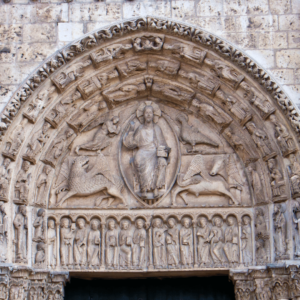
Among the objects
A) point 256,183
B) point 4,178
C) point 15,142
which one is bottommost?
point 256,183

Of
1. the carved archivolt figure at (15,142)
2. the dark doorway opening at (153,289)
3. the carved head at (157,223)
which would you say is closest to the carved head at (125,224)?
the carved head at (157,223)

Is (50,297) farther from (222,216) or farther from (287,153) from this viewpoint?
(287,153)

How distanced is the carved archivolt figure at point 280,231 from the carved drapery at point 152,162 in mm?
19

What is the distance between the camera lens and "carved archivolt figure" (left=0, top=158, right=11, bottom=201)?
27.3ft

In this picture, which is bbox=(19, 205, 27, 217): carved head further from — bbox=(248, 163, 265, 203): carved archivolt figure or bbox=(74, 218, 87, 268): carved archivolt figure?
bbox=(248, 163, 265, 203): carved archivolt figure

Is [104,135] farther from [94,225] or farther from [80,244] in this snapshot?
[80,244]

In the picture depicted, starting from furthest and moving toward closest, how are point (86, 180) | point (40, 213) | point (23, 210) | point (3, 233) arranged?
point (86, 180)
point (40, 213)
point (23, 210)
point (3, 233)

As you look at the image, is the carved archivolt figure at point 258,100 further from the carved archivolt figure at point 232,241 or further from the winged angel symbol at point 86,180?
the winged angel symbol at point 86,180

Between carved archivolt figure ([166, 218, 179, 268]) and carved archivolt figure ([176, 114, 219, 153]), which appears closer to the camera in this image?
carved archivolt figure ([166, 218, 179, 268])

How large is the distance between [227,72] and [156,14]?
1.29 m

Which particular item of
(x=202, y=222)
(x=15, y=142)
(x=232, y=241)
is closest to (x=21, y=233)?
(x=15, y=142)

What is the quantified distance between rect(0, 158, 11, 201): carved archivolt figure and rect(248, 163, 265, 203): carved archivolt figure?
3395mm

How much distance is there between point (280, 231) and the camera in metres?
8.52

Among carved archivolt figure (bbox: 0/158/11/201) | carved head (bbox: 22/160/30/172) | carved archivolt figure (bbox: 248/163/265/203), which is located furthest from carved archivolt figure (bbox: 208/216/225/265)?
carved archivolt figure (bbox: 0/158/11/201)
